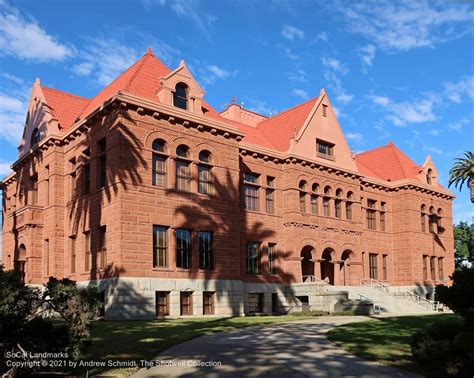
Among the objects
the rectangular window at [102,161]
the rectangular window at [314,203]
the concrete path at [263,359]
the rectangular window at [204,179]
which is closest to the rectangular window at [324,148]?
the rectangular window at [314,203]

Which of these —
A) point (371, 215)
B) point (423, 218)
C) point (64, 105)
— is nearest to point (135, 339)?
point (64, 105)

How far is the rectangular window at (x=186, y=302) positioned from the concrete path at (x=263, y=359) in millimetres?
10794

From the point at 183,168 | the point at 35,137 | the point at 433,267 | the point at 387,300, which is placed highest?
the point at 35,137

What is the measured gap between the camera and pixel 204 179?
29.5m

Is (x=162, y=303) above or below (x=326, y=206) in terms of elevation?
below

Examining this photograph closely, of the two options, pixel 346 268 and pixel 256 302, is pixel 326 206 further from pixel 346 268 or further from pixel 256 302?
pixel 256 302

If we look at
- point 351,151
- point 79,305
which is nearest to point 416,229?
point 351,151

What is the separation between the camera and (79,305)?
10.9 m

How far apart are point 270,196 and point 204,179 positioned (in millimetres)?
6900

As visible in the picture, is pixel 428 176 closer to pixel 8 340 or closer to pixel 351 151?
pixel 351 151

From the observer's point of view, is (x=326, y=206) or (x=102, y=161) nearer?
(x=102, y=161)

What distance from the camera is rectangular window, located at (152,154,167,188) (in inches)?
1070

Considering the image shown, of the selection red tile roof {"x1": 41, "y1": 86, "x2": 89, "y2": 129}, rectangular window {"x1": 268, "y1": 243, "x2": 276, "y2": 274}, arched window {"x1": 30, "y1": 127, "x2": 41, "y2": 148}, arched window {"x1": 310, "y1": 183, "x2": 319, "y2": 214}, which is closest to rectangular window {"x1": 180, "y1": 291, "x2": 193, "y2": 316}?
rectangular window {"x1": 268, "y1": 243, "x2": 276, "y2": 274}

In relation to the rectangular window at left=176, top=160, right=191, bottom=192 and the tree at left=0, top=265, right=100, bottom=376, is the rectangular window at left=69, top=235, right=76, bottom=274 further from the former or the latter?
the tree at left=0, top=265, right=100, bottom=376
